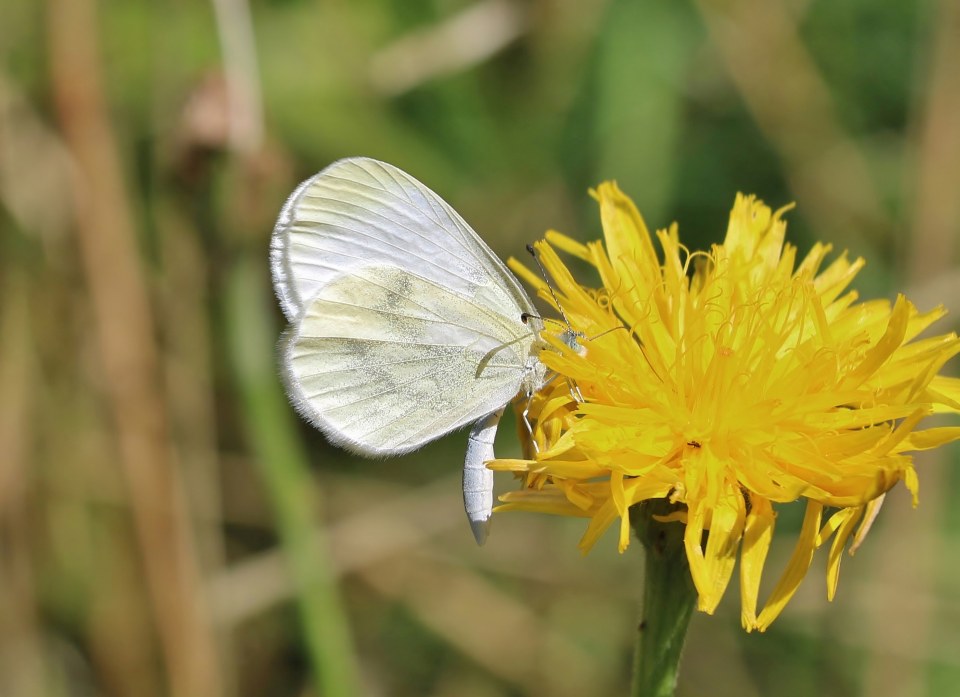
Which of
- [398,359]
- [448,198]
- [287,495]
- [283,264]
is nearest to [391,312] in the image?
[398,359]

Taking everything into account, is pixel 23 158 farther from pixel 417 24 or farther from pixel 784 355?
pixel 784 355

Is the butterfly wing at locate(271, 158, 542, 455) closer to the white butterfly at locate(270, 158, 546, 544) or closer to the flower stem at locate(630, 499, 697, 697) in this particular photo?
the white butterfly at locate(270, 158, 546, 544)

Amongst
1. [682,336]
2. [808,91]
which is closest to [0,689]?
[682,336]

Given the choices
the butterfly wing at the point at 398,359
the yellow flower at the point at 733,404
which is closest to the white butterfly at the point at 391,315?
the butterfly wing at the point at 398,359

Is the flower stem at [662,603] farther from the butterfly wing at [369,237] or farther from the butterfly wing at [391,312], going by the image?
the butterfly wing at [369,237]

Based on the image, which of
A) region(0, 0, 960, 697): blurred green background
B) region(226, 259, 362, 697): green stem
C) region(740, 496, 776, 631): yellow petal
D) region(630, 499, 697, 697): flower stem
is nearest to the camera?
region(740, 496, 776, 631): yellow petal

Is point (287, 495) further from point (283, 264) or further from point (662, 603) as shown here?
point (662, 603)

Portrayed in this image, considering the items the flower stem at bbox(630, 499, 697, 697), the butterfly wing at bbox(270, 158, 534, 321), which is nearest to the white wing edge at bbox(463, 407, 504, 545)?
the flower stem at bbox(630, 499, 697, 697)
